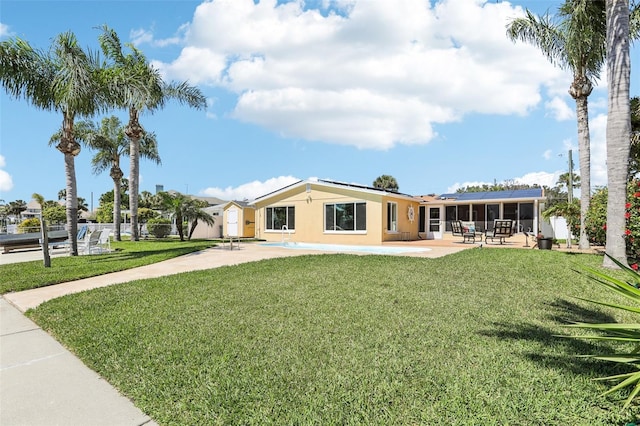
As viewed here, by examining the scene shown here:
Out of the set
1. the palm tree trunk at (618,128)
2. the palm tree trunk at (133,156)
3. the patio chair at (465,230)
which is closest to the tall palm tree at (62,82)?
the palm tree trunk at (133,156)

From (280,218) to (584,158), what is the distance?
16713 millimetres

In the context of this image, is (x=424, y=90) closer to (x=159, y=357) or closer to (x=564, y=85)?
(x=564, y=85)

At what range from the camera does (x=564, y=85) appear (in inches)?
561

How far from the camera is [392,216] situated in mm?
20156

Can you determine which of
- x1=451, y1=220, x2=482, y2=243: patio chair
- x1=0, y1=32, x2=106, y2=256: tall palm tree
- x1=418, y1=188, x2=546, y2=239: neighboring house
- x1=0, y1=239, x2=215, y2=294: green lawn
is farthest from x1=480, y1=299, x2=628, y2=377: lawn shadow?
x1=418, y1=188, x2=546, y2=239: neighboring house

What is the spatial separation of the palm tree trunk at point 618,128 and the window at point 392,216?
11434 millimetres

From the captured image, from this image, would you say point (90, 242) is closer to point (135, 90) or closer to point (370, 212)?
point (135, 90)

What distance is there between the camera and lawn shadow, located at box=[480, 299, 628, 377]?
3115 millimetres

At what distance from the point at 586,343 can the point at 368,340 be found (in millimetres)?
2399

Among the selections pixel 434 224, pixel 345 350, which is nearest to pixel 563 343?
pixel 345 350

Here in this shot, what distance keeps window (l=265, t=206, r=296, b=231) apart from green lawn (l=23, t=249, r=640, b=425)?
1538 cm

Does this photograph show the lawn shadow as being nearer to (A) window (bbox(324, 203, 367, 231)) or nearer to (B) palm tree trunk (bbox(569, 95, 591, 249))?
(B) palm tree trunk (bbox(569, 95, 591, 249))

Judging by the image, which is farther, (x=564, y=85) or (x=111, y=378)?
(x=564, y=85)

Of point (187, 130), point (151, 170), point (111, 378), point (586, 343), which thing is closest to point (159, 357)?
point (111, 378)
